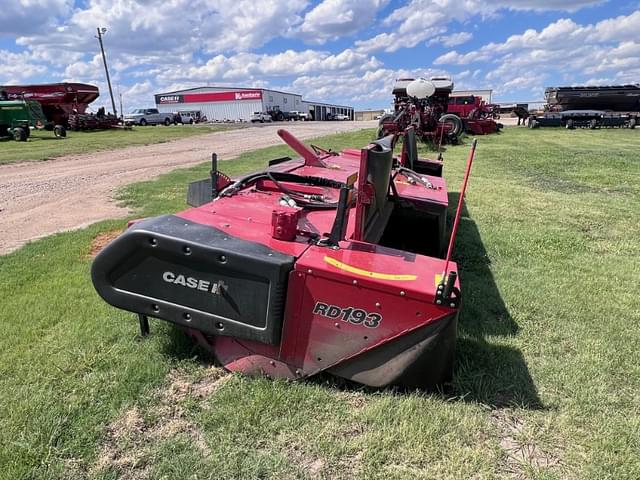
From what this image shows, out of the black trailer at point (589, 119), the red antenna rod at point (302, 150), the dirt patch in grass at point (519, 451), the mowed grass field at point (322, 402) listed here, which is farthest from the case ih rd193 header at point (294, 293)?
the black trailer at point (589, 119)

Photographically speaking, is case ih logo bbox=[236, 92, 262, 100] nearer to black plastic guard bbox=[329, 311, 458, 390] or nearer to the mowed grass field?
the mowed grass field

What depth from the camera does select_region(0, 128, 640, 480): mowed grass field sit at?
6.47 ft

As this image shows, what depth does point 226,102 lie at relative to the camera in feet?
205

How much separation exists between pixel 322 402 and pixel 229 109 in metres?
63.5

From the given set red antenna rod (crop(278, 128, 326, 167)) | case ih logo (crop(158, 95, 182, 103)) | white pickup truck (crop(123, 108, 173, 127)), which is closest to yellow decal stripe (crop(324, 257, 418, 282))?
red antenna rod (crop(278, 128, 326, 167))

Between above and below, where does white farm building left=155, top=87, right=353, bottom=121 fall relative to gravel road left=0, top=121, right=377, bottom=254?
below

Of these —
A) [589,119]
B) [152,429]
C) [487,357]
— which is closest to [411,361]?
[487,357]

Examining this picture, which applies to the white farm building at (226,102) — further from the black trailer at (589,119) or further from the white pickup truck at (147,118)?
the black trailer at (589,119)

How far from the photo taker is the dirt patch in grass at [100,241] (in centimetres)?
465

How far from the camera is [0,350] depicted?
9.01 ft

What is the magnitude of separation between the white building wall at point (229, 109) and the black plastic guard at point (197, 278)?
59.9m

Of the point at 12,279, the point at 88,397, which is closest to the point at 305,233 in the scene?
the point at 88,397

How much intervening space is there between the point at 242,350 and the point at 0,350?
1.44 metres

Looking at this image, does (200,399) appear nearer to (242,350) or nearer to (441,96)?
(242,350)
